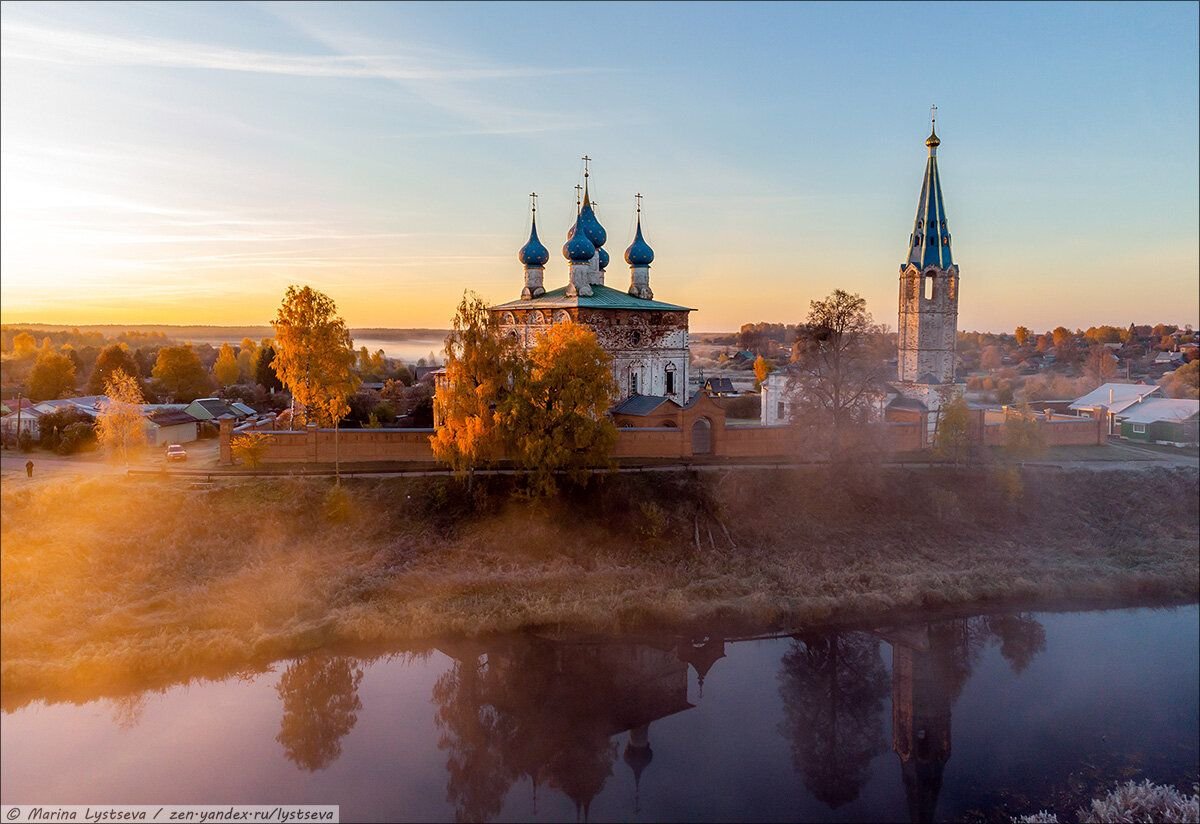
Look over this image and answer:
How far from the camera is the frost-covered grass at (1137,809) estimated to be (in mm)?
10602

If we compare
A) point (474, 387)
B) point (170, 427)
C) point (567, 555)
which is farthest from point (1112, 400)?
point (170, 427)

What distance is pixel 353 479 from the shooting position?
2134cm

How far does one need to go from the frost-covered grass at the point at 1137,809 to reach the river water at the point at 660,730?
285 mm

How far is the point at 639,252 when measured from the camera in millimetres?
→ 31484

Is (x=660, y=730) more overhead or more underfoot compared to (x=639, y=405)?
more underfoot

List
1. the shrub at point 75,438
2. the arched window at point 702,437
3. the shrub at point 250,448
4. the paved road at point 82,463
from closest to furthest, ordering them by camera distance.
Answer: the paved road at point 82,463
the shrub at point 75,438
the shrub at point 250,448
the arched window at point 702,437

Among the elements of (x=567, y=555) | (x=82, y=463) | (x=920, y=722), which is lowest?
(x=920, y=722)

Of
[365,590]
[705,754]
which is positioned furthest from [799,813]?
[365,590]

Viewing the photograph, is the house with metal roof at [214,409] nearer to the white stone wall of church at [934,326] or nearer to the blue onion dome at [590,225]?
the blue onion dome at [590,225]

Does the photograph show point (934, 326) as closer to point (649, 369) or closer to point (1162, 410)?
point (1162, 410)

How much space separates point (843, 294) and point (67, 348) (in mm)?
45997

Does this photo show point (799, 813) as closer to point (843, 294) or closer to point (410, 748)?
point (410, 748)

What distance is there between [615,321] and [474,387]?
9428 mm

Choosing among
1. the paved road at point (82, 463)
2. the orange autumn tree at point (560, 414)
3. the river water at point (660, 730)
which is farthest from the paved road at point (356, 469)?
the river water at point (660, 730)
